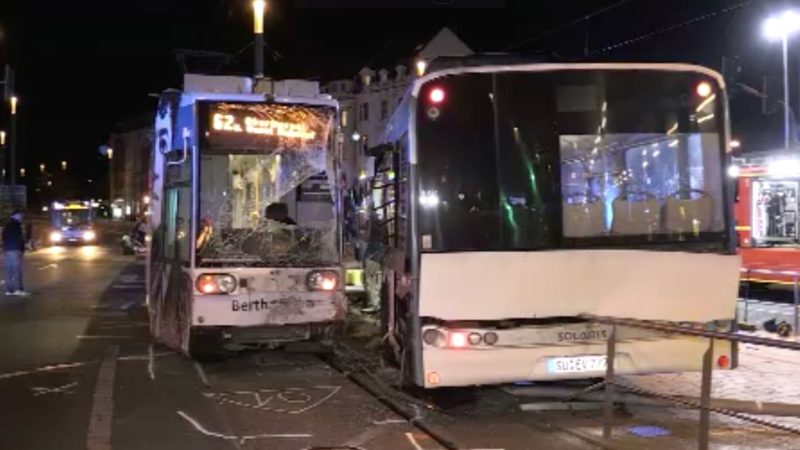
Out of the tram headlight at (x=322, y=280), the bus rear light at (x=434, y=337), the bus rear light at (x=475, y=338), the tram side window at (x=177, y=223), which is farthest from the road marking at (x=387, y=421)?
the tram side window at (x=177, y=223)

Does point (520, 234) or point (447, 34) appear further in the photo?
point (447, 34)

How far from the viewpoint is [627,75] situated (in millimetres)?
7879

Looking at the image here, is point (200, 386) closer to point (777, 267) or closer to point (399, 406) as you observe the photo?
point (399, 406)

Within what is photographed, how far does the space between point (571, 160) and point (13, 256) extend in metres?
15.6

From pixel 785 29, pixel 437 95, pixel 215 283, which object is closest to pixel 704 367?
pixel 437 95

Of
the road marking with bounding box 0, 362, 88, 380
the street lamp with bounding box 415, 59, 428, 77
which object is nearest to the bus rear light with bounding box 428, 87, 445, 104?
the street lamp with bounding box 415, 59, 428, 77

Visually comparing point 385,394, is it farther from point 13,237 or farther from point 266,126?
point 13,237

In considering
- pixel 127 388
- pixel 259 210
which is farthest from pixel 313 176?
pixel 127 388

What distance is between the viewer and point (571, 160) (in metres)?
7.73

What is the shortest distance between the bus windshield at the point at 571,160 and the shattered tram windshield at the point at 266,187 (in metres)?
3.50

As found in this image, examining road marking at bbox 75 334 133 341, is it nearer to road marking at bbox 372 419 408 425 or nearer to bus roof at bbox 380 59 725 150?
road marking at bbox 372 419 408 425

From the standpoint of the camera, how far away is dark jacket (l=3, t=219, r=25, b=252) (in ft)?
66.3

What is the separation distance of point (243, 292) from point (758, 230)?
48.7 ft

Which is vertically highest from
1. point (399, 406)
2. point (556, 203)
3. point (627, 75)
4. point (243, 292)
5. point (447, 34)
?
point (447, 34)
